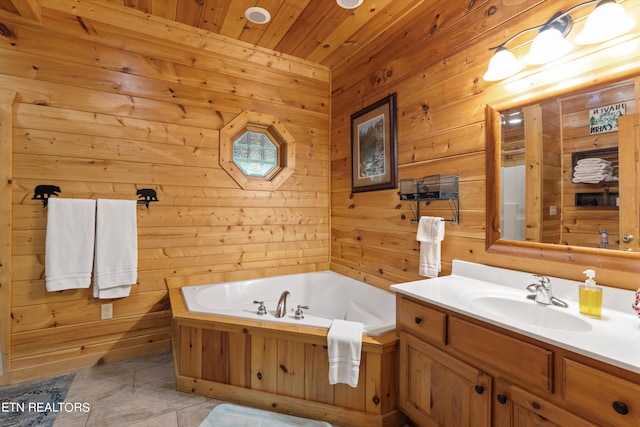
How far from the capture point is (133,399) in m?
1.80

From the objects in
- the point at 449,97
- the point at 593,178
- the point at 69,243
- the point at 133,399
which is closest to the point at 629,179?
the point at 593,178

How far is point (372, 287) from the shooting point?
245cm

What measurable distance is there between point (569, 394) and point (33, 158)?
3.08 metres

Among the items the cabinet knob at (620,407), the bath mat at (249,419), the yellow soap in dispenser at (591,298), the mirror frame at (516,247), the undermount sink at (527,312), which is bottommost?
the bath mat at (249,419)

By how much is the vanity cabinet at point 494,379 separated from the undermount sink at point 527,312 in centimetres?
13

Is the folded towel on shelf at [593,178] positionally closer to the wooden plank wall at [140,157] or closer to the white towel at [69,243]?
the wooden plank wall at [140,157]

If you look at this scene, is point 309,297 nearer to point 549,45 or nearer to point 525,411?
point 525,411

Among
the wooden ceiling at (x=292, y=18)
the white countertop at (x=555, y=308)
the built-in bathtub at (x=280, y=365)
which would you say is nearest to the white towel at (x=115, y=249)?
the built-in bathtub at (x=280, y=365)

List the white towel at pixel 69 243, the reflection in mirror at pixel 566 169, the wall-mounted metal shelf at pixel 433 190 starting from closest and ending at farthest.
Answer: the reflection in mirror at pixel 566 169, the wall-mounted metal shelf at pixel 433 190, the white towel at pixel 69 243

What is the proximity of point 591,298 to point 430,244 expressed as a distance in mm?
836

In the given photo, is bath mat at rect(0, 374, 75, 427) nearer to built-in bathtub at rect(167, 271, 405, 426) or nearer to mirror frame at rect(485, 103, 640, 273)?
built-in bathtub at rect(167, 271, 405, 426)

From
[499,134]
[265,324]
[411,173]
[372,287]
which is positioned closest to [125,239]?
[265,324]

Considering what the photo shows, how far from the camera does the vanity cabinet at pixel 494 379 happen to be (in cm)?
84

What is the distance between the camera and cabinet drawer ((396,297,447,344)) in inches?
52.4
